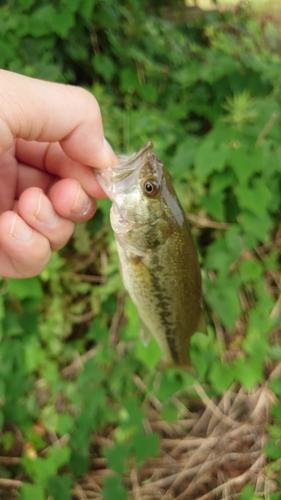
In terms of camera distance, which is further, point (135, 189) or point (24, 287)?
point (24, 287)

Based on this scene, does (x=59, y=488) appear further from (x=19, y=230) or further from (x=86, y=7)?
(x=86, y=7)

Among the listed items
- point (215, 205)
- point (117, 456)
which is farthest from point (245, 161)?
point (117, 456)

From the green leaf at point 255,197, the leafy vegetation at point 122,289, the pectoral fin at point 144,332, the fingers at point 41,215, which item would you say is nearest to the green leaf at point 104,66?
the leafy vegetation at point 122,289

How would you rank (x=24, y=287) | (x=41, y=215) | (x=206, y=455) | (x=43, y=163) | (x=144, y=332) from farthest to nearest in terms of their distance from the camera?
(x=206, y=455), (x=24, y=287), (x=144, y=332), (x=43, y=163), (x=41, y=215)

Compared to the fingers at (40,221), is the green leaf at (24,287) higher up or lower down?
lower down

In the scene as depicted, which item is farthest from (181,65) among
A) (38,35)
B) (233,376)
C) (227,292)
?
(233,376)

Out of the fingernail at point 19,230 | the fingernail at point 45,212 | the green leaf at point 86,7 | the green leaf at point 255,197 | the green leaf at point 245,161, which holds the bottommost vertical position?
the fingernail at point 19,230

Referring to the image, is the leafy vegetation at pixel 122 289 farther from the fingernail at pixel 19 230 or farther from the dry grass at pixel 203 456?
the fingernail at pixel 19 230
